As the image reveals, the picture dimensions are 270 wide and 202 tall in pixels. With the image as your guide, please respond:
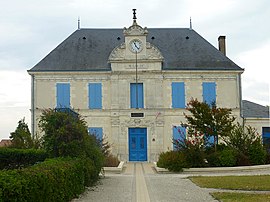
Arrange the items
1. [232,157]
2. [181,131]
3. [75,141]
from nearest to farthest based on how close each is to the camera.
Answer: [75,141], [232,157], [181,131]

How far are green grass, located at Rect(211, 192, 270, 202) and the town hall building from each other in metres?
16.5

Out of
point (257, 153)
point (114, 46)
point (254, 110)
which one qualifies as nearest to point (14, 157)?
point (257, 153)

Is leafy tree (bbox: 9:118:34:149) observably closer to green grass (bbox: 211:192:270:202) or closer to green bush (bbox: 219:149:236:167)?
green bush (bbox: 219:149:236:167)

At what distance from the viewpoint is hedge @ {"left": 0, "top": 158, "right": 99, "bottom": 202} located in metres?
6.73

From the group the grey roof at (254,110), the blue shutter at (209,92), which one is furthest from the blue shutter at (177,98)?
the grey roof at (254,110)

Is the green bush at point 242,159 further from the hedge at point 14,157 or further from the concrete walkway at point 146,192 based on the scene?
the hedge at point 14,157

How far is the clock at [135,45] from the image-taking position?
28.3 m

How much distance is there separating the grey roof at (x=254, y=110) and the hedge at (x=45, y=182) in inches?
693

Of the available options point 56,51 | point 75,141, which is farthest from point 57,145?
point 56,51

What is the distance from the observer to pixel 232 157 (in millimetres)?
20906

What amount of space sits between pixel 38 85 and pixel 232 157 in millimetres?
12965

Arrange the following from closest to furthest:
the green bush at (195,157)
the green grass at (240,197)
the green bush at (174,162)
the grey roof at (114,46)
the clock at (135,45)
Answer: the green grass at (240,197), the green bush at (174,162), the green bush at (195,157), the clock at (135,45), the grey roof at (114,46)

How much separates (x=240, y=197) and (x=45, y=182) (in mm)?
4592

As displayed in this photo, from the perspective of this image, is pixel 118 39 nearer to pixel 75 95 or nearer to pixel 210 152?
pixel 75 95
